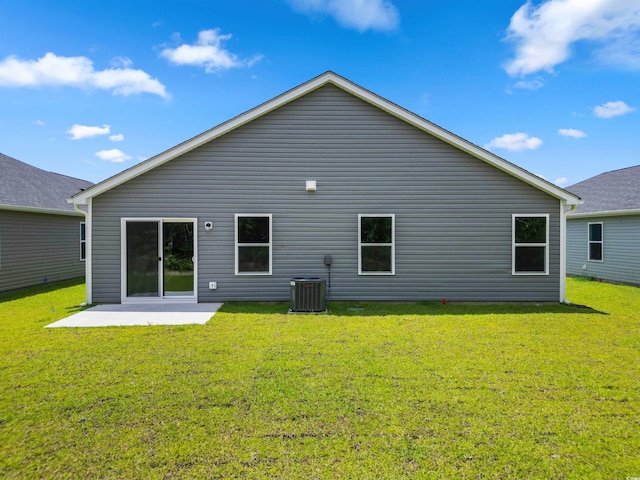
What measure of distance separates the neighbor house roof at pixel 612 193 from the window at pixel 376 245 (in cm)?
952

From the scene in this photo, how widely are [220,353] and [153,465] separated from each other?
269 centimetres

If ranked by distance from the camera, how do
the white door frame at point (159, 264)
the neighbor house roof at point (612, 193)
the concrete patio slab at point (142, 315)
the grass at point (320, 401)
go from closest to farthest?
the grass at point (320, 401) → the concrete patio slab at point (142, 315) → the white door frame at point (159, 264) → the neighbor house roof at point (612, 193)

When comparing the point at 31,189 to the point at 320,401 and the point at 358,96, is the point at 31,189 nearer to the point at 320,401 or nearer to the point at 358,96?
the point at 358,96

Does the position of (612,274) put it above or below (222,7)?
below

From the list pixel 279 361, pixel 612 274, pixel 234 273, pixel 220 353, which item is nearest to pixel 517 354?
pixel 279 361

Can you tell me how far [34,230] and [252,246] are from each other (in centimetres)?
→ 873

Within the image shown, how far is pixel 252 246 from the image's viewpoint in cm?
945

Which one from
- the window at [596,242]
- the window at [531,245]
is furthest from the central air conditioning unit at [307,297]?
the window at [596,242]

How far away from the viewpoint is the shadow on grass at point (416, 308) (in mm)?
8438

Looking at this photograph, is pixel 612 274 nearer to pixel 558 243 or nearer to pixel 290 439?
pixel 558 243

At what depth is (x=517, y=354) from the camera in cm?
543

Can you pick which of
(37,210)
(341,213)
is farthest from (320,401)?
(37,210)

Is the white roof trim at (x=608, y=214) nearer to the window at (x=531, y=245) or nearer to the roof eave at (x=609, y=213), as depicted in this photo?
the roof eave at (x=609, y=213)

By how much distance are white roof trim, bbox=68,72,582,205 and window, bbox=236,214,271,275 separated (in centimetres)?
230
